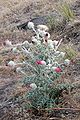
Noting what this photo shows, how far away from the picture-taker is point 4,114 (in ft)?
11.0

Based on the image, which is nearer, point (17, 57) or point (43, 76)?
point (43, 76)

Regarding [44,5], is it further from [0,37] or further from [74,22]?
[74,22]

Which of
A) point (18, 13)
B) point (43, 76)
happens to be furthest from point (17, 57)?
point (18, 13)

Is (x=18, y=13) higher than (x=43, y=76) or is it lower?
higher

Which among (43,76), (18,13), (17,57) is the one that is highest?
(18,13)

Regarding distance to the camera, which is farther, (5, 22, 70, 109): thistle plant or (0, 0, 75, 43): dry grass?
(0, 0, 75, 43): dry grass

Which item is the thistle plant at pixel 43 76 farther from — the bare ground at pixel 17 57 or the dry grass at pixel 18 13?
the dry grass at pixel 18 13

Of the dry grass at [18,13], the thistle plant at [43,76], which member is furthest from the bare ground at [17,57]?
the thistle plant at [43,76]

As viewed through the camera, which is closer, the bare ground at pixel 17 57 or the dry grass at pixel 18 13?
the bare ground at pixel 17 57

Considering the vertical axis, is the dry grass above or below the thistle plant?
above

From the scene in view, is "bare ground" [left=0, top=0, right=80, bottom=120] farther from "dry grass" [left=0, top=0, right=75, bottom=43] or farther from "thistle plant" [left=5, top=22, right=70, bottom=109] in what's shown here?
"thistle plant" [left=5, top=22, right=70, bottom=109]

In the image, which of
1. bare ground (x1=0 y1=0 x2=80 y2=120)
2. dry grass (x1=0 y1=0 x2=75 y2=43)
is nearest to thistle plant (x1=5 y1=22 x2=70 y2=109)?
bare ground (x1=0 y1=0 x2=80 y2=120)

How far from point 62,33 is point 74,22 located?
212 millimetres

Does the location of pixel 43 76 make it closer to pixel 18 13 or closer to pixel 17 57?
pixel 17 57
